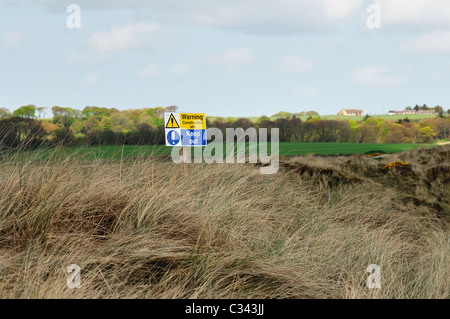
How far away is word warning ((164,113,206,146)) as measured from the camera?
22.9 ft

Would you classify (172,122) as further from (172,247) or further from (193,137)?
(172,247)

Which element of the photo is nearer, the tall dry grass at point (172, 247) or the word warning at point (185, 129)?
the tall dry grass at point (172, 247)

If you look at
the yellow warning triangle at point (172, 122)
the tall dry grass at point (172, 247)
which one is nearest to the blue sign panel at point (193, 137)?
the yellow warning triangle at point (172, 122)

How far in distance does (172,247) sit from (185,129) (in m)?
3.67

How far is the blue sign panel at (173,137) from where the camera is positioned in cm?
700

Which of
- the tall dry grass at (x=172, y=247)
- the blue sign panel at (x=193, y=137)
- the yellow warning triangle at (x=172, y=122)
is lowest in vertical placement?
the tall dry grass at (x=172, y=247)

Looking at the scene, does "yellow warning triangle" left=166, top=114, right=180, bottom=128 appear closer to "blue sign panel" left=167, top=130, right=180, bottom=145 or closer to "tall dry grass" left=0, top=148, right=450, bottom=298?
"blue sign panel" left=167, top=130, right=180, bottom=145

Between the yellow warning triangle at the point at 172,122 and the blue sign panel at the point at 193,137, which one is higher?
the yellow warning triangle at the point at 172,122

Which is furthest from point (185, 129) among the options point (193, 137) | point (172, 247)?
point (172, 247)

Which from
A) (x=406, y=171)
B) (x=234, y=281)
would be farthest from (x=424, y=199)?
(x=234, y=281)

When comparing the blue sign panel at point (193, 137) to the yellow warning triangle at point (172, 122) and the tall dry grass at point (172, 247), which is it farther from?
the tall dry grass at point (172, 247)

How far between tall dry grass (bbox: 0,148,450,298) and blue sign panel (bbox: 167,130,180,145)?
3.75 feet
